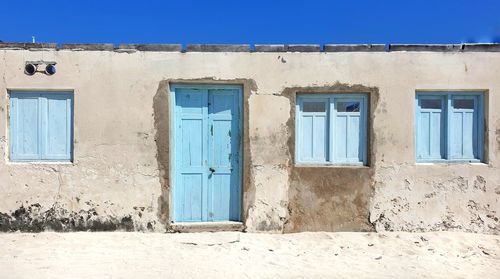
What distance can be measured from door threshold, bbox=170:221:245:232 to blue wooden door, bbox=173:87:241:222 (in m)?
0.15

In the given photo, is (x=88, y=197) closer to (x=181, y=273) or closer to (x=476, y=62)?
(x=181, y=273)

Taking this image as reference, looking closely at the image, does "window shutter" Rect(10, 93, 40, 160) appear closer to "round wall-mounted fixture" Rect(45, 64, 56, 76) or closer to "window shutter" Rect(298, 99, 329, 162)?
"round wall-mounted fixture" Rect(45, 64, 56, 76)

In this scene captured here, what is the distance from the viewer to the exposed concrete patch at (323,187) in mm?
6984

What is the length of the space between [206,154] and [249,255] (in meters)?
1.77

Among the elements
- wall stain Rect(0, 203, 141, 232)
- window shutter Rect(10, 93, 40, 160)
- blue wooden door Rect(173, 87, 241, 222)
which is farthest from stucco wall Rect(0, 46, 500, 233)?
blue wooden door Rect(173, 87, 241, 222)

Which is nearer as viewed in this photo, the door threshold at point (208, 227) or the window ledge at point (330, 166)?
the door threshold at point (208, 227)

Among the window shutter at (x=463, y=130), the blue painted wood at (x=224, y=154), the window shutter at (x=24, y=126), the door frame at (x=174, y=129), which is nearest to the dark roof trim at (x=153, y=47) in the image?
the door frame at (x=174, y=129)

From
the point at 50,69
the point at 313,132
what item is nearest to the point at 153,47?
the point at 50,69

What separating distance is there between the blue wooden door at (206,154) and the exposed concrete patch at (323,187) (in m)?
0.87

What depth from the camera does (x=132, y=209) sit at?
6.90 meters

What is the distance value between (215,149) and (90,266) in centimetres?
251

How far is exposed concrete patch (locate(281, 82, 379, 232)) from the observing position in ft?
22.9

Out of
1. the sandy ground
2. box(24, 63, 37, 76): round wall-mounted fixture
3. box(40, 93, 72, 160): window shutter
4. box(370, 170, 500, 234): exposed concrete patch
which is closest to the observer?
the sandy ground

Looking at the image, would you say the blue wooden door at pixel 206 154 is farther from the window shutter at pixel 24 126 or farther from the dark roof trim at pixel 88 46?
the window shutter at pixel 24 126
